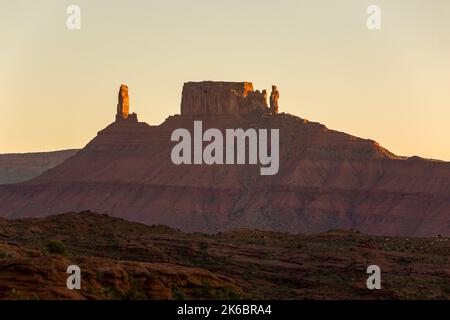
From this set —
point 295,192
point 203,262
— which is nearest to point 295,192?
point 295,192

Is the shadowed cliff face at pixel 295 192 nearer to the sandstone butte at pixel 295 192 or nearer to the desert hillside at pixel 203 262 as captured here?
the sandstone butte at pixel 295 192

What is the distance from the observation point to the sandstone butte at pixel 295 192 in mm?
171875

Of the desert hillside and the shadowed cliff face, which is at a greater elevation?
the shadowed cliff face

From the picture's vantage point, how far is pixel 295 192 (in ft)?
595

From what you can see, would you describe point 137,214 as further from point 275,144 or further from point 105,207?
point 275,144

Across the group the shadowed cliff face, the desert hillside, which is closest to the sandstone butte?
the shadowed cliff face

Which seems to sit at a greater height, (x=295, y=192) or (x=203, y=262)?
(x=295, y=192)

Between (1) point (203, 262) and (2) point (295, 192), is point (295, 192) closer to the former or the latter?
(2) point (295, 192)

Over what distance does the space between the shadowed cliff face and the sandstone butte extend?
144 millimetres

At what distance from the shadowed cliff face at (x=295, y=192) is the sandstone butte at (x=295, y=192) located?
0.14 meters

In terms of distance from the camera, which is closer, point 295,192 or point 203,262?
point 203,262

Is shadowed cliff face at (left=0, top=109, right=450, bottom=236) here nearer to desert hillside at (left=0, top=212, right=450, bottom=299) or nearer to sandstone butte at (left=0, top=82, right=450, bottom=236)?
sandstone butte at (left=0, top=82, right=450, bottom=236)

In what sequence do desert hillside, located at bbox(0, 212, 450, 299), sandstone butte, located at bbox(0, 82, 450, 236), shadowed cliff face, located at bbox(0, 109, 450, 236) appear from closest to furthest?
desert hillside, located at bbox(0, 212, 450, 299), sandstone butte, located at bbox(0, 82, 450, 236), shadowed cliff face, located at bbox(0, 109, 450, 236)

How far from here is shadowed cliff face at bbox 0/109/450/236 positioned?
17200 cm
